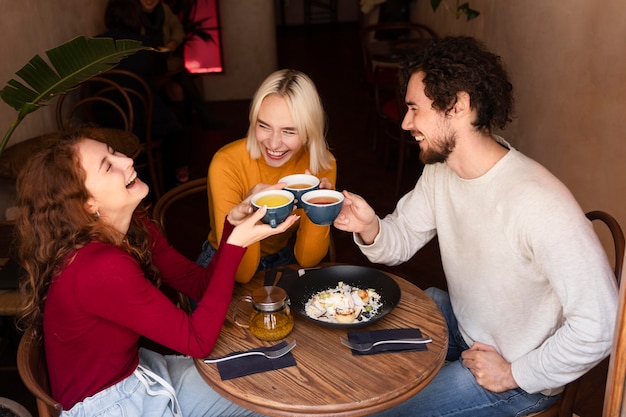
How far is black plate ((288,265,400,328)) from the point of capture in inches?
69.6

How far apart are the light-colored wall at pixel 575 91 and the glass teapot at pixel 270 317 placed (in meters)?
1.89

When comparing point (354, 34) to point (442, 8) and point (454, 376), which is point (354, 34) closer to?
point (442, 8)

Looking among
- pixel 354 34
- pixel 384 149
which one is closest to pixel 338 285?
pixel 384 149

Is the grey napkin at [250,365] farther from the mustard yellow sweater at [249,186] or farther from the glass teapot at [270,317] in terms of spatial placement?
the mustard yellow sweater at [249,186]

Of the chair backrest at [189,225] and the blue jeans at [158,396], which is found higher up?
the blue jeans at [158,396]

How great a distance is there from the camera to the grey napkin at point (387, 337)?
157 centimetres

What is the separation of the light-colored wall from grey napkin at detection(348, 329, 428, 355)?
169cm

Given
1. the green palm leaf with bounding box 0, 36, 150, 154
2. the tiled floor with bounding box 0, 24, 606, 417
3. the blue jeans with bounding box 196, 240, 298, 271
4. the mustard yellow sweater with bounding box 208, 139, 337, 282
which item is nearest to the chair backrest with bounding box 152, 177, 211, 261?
the tiled floor with bounding box 0, 24, 606, 417

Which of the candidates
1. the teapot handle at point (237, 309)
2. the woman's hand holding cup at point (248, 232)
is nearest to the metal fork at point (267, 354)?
the teapot handle at point (237, 309)

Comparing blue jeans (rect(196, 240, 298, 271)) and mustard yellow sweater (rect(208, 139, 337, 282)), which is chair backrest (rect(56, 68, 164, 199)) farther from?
mustard yellow sweater (rect(208, 139, 337, 282))

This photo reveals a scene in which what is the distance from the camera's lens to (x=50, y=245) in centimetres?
153

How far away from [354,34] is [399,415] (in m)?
10.3

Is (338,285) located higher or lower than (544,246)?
lower

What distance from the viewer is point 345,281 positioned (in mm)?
1893
